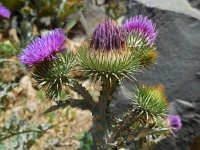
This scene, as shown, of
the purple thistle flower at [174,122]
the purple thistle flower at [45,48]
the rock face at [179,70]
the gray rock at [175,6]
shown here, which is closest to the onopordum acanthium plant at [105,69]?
the purple thistle flower at [45,48]

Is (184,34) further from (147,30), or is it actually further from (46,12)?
(46,12)

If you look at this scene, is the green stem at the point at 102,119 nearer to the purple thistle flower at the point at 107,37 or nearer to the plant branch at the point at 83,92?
the plant branch at the point at 83,92

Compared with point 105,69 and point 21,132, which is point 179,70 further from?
point 105,69

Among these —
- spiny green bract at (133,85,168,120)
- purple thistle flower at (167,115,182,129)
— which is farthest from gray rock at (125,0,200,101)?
spiny green bract at (133,85,168,120)

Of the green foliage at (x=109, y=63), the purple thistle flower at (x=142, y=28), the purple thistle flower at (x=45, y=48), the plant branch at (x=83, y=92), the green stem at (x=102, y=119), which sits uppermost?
the purple thistle flower at (x=142, y=28)

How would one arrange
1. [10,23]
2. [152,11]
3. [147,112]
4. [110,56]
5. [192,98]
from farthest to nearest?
[10,23] → [152,11] → [192,98] → [147,112] → [110,56]

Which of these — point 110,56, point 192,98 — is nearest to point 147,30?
point 110,56
